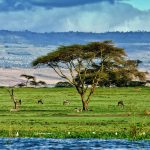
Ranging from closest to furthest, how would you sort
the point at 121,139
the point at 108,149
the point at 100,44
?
1. the point at 108,149
2. the point at 121,139
3. the point at 100,44

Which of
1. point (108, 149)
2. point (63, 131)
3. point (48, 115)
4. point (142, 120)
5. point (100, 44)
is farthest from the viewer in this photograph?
point (100, 44)

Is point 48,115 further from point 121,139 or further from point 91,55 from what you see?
point 121,139

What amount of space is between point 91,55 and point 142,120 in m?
23.6

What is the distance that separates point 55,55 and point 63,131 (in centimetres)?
3364

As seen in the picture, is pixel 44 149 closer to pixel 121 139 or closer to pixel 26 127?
pixel 121 139

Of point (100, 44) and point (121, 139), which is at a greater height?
point (100, 44)

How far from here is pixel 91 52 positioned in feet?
265

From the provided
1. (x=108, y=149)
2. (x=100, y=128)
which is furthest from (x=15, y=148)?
(x=100, y=128)

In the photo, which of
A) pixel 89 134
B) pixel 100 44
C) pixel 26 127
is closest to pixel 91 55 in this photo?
pixel 100 44

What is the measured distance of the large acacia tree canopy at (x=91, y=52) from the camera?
80312 mm

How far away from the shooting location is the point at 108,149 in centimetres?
3916

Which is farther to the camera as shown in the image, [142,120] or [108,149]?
[142,120]

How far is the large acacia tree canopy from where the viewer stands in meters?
80.3

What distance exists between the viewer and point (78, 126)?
5306 cm
